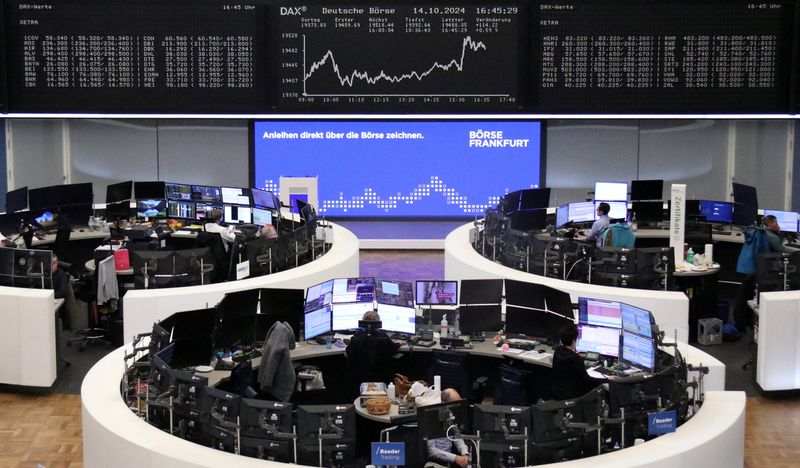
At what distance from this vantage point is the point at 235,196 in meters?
14.6

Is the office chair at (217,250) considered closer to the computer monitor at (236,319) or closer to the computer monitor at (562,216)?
the computer monitor at (236,319)

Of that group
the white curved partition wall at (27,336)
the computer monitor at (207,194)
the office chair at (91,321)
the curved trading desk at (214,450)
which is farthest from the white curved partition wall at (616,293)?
the white curved partition wall at (27,336)

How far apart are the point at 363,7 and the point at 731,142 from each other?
18.4 ft

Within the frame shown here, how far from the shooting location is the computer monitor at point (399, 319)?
31.7ft

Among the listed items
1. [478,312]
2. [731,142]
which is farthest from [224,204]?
[731,142]

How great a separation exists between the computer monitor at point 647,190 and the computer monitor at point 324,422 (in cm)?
898

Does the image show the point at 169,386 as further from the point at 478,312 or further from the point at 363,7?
the point at 363,7

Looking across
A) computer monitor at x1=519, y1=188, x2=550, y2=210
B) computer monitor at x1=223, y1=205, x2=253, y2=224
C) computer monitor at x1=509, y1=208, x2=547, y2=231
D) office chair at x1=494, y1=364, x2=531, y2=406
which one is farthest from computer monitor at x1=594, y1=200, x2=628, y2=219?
office chair at x1=494, y1=364, x2=531, y2=406

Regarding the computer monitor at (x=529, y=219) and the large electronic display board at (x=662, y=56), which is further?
the large electronic display board at (x=662, y=56)

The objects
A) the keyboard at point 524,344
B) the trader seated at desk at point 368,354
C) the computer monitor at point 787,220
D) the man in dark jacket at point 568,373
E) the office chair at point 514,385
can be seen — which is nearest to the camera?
the man in dark jacket at point 568,373

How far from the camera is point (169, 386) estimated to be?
294 inches

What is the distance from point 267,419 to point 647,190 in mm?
9342

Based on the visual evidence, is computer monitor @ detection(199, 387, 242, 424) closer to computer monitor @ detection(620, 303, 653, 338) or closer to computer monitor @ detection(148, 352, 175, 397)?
computer monitor @ detection(148, 352, 175, 397)

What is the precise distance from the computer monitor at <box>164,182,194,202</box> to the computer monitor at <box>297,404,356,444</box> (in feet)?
27.9
